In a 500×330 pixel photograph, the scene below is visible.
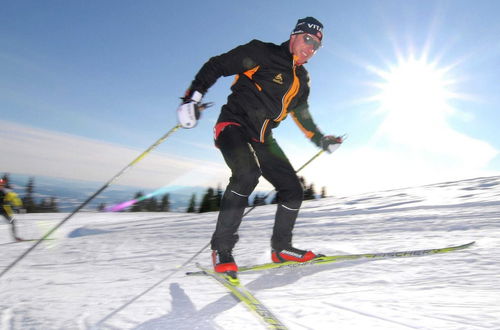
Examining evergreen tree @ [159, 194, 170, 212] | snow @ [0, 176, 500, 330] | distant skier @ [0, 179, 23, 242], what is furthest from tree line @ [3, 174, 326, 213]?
snow @ [0, 176, 500, 330]

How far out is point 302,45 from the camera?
10.2 ft

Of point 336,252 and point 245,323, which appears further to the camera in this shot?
point 336,252

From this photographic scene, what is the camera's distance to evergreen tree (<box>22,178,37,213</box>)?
123 ft

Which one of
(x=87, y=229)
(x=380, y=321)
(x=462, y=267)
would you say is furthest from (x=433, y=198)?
(x=87, y=229)

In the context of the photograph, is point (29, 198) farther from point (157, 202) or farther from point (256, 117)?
point (256, 117)

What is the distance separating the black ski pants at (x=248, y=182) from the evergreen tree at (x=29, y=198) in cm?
4229

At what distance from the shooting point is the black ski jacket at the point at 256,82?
2934 mm

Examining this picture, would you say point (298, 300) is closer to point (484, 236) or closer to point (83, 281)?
point (83, 281)

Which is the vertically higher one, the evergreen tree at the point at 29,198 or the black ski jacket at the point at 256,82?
the black ski jacket at the point at 256,82

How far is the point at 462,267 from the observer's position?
7.55 ft

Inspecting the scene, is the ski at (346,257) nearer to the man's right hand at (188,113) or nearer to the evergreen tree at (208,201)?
the man's right hand at (188,113)

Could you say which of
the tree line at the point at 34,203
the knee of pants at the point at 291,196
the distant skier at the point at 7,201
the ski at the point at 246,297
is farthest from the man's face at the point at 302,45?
the tree line at the point at 34,203

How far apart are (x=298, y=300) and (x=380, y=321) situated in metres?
0.49

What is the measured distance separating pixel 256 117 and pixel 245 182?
2.28 ft
